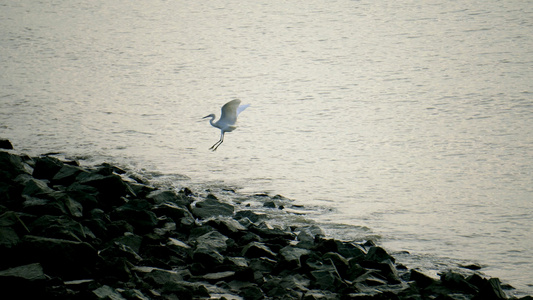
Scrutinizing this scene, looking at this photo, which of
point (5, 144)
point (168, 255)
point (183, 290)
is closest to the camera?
point (183, 290)

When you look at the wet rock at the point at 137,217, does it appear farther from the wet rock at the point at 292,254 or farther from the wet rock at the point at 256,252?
the wet rock at the point at 292,254

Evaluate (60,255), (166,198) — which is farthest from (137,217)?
(60,255)

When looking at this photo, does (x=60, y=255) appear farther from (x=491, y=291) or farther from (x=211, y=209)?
(x=491, y=291)

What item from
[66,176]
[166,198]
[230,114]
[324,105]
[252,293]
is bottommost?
[252,293]

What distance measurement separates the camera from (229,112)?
11422 mm

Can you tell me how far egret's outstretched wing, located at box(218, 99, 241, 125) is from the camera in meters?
11.2

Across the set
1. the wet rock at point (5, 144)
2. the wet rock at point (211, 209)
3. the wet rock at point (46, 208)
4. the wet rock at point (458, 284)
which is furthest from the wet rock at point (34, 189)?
the wet rock at point (458, 284)

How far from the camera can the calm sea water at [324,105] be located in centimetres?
1085

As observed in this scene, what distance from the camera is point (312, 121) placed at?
16.7 meters

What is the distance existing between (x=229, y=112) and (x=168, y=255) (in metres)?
4.16

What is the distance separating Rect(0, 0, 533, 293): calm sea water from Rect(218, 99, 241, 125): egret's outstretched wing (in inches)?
43.5

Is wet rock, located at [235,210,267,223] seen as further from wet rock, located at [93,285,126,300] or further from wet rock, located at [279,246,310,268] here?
wet rock, located at [93,285,126,300]

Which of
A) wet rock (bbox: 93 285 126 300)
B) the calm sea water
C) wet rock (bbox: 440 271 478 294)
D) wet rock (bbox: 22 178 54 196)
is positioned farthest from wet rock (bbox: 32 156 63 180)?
wet rock (bbox: 440 271 478 294)

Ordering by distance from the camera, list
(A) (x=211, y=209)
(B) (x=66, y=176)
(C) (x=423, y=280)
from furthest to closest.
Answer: (B) (x=66, y=176)
(A) (x=211, y=209)
(C) (x=423, y=280)
